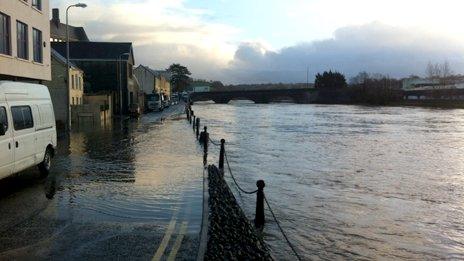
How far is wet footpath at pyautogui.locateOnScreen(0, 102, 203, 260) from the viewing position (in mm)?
7797

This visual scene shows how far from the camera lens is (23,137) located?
13.0 metres

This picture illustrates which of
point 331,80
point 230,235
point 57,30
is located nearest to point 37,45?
point 230,235

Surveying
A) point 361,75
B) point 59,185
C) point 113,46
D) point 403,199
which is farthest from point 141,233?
point 361,75

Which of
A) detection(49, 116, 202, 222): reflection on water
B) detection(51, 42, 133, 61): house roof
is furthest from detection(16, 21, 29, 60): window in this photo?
detection(51, 42, 133, 61): house roof

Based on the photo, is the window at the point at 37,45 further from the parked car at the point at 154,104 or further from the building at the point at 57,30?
the building at the point at 57,30

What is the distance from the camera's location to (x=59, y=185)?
1380 cm

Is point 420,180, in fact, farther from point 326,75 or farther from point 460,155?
point 326,75

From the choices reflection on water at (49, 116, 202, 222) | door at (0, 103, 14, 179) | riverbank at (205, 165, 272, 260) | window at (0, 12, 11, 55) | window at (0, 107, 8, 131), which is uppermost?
window at (0, 12, 11, 55)

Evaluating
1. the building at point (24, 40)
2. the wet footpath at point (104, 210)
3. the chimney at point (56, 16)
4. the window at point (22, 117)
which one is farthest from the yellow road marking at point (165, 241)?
the chimney at point (56, 16)

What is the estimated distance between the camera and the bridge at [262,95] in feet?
509

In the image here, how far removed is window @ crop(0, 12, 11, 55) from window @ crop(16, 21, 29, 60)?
135 cm

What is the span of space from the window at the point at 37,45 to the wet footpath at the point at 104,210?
15.0 metres

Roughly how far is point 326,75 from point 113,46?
398 feet

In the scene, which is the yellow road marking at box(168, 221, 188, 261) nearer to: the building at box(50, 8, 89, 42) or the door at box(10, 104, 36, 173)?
the door at box(10, 104, 36, 173)
